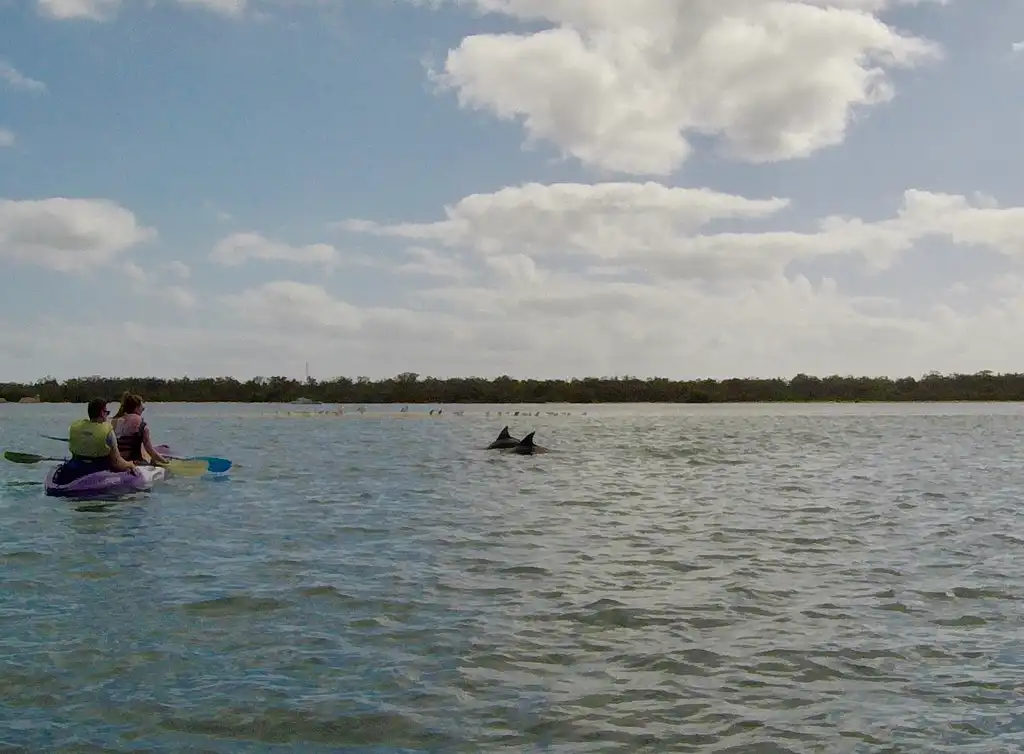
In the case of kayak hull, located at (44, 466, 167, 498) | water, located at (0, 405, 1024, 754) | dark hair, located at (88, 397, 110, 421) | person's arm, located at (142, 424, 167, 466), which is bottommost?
water, located at (0, 405, 1024, 754)

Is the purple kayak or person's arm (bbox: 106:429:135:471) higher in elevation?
person's arm (bbox: 106:429:135:471)

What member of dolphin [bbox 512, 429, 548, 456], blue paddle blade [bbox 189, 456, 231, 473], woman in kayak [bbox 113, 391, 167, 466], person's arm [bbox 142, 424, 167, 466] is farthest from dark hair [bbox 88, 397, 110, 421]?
dolphin [bbox 512, 429, 548, 456]

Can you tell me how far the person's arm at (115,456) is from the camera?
2439 cm

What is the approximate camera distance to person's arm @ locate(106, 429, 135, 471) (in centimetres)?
2439

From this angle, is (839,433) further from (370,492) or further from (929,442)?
(370,492)

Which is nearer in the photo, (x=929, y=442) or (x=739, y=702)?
(x=739, y=702)

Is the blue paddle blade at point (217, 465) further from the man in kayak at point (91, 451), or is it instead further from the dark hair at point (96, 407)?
the dark hair at point (96, 407)

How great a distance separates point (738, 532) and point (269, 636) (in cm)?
1094

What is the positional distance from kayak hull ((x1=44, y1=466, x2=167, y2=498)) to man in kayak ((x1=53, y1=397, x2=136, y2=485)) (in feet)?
0.62

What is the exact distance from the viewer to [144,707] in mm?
8648

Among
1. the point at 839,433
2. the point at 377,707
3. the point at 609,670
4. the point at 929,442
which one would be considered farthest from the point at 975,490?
the point at 839,433

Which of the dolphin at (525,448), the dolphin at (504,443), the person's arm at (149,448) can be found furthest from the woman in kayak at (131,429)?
the dolphin at (504,443)

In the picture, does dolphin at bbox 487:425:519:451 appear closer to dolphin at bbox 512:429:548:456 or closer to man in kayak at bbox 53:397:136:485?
dolphin at bbox 512:429:548:456

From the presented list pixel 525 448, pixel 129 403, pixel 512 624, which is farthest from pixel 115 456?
pixel 525 448
